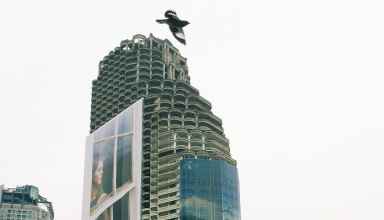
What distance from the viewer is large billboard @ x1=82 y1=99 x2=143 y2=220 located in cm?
13662

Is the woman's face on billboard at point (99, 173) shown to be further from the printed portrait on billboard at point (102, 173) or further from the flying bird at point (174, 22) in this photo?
the flying bird at point (174, 22)

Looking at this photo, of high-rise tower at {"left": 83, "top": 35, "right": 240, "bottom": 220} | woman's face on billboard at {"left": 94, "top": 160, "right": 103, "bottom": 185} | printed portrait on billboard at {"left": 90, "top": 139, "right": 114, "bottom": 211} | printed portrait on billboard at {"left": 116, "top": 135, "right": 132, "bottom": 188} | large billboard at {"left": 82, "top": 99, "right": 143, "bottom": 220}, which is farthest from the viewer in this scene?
woman's face on billboard at {"left": 94, "top": 160, "right": 103, "bottom": 185}

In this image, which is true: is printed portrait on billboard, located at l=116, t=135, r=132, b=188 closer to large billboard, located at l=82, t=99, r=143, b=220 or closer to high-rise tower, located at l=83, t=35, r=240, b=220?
large billboard, located at l=82, t=99, r=143, b=220

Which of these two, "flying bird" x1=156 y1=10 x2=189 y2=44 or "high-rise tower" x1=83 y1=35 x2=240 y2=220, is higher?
"high-rise tower" x1=83 y1=35 x2=240 y2=220

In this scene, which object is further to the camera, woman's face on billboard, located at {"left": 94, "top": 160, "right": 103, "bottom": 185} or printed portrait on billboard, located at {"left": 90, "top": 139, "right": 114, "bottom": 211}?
woman's face on billboard, located at {"left": 94, "top": 160, "right": 103, "bottom": 185}

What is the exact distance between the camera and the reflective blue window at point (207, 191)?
124 m

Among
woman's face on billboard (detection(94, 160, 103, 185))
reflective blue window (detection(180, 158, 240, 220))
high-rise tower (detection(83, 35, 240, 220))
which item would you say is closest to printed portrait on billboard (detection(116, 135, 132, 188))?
high-rise tower (detection(83, 35, 240, 220))

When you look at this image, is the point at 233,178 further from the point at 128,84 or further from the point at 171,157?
the point at 128,84

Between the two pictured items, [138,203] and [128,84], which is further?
[128,84]

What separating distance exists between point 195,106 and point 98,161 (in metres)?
29.2

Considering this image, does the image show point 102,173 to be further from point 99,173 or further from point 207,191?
point 207,191

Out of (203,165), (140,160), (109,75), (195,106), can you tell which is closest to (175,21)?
(203,165)

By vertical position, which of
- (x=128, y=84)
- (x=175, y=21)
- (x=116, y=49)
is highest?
(x=116, y=49)

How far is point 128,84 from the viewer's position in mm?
162000
